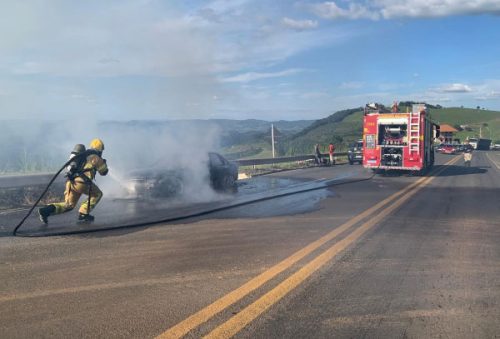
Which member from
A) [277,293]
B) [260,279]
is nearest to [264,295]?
[277,293]

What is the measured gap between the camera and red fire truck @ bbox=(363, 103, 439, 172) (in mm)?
18844

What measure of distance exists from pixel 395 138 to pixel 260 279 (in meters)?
16.1

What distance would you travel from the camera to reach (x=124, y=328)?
140 inches

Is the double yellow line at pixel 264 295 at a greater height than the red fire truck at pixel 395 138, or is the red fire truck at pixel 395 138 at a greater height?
the red fire truck at pixel 395 138

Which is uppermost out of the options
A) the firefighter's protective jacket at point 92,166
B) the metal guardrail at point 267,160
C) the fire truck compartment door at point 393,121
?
the fire truck compartment door at point 393,121

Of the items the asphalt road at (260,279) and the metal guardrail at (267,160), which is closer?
the asphalt road at (260,279)

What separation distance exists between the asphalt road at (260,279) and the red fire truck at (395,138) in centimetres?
1068

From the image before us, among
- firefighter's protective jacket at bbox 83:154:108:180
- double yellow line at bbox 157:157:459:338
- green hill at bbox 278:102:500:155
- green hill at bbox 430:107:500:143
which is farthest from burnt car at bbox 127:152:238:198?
green hill at bbox 430:107:500:143

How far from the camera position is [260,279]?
4.78m

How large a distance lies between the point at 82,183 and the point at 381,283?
588 centimetres

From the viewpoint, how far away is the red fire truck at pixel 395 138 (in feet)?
61.8

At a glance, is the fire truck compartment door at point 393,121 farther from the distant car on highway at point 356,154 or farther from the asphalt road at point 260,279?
the asphalt road at point 260,279

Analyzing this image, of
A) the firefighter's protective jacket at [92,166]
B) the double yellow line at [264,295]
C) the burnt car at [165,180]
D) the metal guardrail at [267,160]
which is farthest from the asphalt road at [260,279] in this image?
the metal guardrail at [267,160]

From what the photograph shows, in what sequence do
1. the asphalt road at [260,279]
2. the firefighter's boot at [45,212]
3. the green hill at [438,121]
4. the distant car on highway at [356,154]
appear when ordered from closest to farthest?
the asphalt road at [260,279], the firefighter's boot at [45,212], the distant car on highway at [356,154], the green hill at [438,121]
